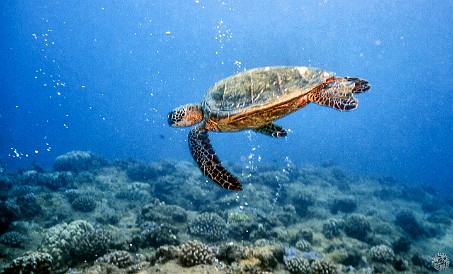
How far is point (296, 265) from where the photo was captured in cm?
563

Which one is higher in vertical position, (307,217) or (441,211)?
(441,211)

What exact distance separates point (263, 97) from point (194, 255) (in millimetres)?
3302

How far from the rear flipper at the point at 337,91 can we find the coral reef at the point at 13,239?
8913 millimetres

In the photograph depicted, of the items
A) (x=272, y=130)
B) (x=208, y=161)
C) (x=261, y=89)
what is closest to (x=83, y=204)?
(x=208, y=161)

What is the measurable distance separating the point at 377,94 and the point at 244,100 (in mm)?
176465

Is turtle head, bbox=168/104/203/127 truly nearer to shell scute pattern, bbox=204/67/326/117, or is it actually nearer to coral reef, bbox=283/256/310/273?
shell scute pattern, bbox=204/67/326/117

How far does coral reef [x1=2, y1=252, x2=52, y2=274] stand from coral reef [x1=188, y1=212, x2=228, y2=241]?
451 centimetres

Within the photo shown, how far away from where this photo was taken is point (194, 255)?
464 centimetres

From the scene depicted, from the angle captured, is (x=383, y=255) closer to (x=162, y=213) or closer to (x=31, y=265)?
(x=162, y=213)

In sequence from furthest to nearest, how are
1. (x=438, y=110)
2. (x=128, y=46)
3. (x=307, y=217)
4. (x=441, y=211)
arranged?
(x=128, y=46)
(x=438, y=110)
(x=441, y=211)
(x=307, y=217)

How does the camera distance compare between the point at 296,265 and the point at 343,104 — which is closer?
the point at 343,104

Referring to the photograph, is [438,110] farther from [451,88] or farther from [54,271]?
[54,271]

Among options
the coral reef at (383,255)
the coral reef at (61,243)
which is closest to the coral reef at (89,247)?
the coral reef at (61,243)

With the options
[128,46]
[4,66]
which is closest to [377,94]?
[128,46]
